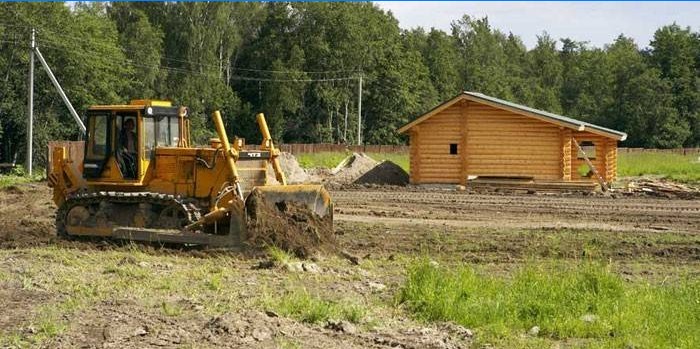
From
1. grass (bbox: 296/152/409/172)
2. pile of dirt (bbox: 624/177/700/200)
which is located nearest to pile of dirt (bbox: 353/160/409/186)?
pile of dirt (bbox: 624/177/700/200)

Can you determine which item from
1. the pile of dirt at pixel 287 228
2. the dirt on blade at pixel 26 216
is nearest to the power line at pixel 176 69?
the dirt on blade at pixel 26 216

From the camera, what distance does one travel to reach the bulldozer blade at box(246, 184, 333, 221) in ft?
52.5

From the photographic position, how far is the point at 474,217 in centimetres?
2420

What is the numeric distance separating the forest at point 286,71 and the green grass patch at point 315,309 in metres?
50.1

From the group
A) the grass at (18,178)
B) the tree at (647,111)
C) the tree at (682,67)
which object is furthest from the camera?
the tree at (682,67)

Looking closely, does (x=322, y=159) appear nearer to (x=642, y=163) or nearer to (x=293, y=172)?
(x=293, y=172)

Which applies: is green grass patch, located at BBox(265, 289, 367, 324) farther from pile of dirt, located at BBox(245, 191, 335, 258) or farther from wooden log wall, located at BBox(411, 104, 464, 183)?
wooden log wall, located at BBox(411, 104, 464, 183)

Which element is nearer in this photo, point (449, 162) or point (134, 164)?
point (134, 164)

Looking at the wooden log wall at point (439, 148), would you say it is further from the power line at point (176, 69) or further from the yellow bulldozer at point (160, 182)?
the power line at point (176, 69)

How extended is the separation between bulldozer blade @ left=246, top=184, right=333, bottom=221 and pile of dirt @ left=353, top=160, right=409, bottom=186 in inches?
813

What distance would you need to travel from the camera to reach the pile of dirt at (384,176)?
37438 mm

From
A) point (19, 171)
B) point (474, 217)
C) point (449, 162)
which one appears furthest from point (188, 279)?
point (19, 171)

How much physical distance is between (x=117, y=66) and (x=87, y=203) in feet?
161

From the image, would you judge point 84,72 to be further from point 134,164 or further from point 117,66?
point 134,164
